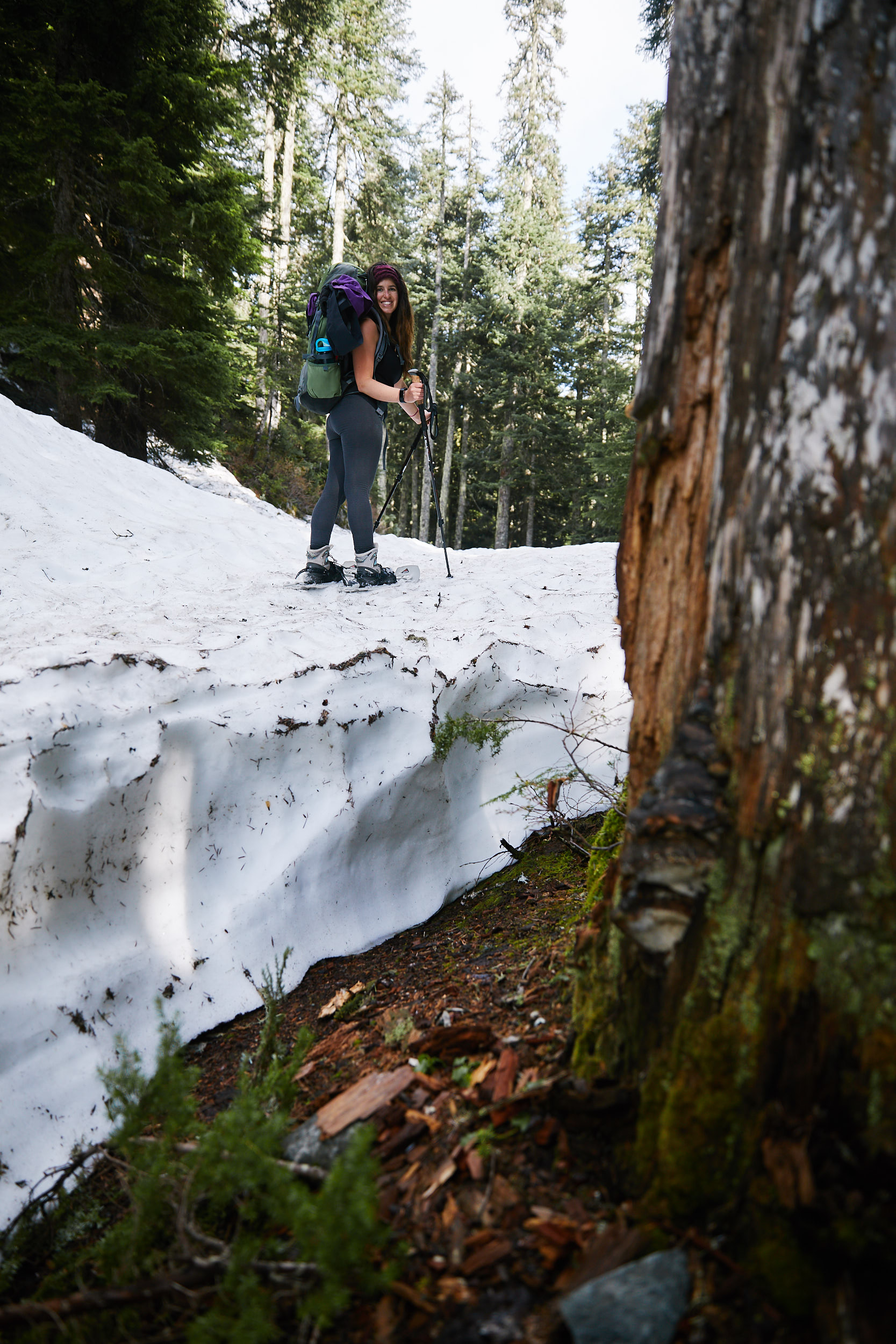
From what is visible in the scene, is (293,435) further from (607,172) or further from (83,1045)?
(607,172)

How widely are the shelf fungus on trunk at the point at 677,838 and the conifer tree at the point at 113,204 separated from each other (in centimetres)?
947

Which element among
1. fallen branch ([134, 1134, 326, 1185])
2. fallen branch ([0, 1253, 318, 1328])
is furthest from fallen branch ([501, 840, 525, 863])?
fallen branch ([0, 1253, 318, 1328])

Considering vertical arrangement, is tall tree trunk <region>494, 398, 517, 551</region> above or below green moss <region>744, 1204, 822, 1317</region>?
above

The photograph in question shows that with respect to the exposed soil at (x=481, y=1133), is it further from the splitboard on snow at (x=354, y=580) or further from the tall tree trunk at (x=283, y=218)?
the tall tree trunk at (x=283, y=218)

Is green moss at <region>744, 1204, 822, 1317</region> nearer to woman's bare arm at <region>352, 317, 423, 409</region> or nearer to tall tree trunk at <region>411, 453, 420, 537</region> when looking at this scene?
woman's bare arm at <region>352, 317, 423, 409</region>

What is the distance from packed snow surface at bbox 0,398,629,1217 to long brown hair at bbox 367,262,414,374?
1771 mm

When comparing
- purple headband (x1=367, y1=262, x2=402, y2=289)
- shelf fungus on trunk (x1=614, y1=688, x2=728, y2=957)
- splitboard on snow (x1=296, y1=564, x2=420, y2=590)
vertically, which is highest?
purple headband (x1=367, y1=262, x2=402, y2=289)

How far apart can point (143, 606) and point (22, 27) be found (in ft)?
31.8

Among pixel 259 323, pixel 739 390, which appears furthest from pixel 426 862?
pixel 259 323

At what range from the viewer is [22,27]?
875cm

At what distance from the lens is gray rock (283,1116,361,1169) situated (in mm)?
1567

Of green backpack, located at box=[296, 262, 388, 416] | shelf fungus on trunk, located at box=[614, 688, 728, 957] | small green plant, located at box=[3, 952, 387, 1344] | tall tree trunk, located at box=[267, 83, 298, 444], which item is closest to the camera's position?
small green plant, located at box=[3, 952, 387, 1344]

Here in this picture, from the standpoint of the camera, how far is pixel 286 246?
762 inches

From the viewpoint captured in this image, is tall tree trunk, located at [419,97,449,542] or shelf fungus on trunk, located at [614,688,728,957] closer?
shelf fungus on trunk, located at [614,688,728,957]
